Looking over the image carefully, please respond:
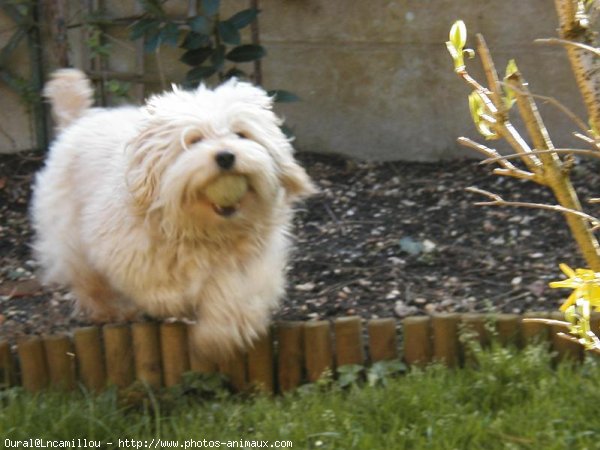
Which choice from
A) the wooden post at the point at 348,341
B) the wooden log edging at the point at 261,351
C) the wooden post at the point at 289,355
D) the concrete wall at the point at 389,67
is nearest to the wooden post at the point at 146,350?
the wooden log edging at the point at 261,351

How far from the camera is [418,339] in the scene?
383cm

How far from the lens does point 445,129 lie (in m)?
6.09

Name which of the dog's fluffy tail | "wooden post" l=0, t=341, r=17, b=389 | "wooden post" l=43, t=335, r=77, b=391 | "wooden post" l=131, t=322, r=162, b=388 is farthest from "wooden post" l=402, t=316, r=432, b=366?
the dog's fluffy tail

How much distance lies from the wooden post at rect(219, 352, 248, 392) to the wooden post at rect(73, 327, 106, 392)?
46 cm

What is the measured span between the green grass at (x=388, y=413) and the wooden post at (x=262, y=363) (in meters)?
0.14

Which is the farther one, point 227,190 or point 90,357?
point 90,357

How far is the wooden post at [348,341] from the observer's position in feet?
12.5

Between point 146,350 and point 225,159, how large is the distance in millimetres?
898

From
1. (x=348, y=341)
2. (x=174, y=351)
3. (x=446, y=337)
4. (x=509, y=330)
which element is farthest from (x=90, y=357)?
(x=509, y=330)

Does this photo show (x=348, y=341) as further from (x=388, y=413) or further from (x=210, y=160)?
(x=210, y=160)

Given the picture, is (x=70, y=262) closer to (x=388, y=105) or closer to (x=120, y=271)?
(x=120, y=271)

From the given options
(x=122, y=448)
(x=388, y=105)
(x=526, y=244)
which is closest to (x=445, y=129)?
(x=388, y=105)

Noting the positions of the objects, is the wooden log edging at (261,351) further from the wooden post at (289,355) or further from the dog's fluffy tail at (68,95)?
the dog's fluffy tail at (68,95)

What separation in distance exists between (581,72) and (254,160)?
1366mm
